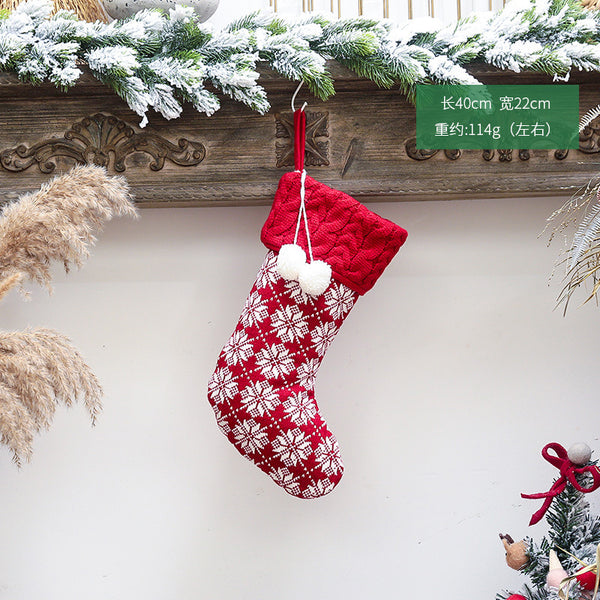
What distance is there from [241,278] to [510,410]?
1.88 ft

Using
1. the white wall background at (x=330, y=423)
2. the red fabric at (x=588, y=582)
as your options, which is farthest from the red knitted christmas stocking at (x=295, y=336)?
the red fabric at (x=588, y=582)

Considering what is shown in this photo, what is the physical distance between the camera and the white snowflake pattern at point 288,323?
3.34 feet

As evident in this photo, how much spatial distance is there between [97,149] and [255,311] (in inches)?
15.4

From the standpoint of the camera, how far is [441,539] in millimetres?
1206

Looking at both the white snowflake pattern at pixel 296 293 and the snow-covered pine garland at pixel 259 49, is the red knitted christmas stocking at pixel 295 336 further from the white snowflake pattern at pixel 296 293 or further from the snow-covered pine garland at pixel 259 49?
→ the snow-covered pine garland at pixel 259 49

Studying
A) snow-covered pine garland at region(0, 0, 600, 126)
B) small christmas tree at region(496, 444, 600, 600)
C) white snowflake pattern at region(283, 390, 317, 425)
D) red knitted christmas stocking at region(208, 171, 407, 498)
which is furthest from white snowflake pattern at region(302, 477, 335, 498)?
snow-covered pine garland at region(0, 0, 600, 126)

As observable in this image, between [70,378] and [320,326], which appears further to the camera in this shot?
[320,326]

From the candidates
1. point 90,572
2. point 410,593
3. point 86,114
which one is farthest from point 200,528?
point 86,114

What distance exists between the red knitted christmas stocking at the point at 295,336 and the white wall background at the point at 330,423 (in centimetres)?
18

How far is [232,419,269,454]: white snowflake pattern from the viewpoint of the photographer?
3.29 ft

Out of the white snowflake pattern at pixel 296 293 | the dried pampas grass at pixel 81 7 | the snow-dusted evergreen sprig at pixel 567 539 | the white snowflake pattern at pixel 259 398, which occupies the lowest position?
the snow-dusted evergreen sprig at pixel 567 539

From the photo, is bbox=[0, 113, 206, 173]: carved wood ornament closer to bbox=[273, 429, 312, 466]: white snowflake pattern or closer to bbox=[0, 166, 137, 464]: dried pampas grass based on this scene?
bbox=[0, 166, 137, 464]: dried pampas grass

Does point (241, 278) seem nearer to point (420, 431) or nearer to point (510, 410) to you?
point (420, 431)

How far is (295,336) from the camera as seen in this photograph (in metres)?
1.02
